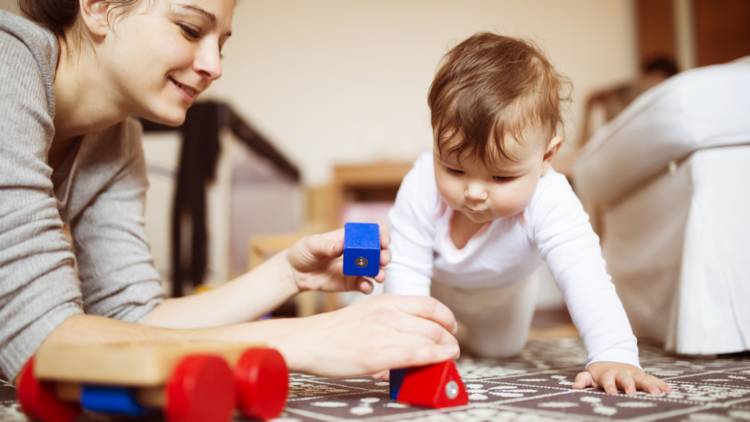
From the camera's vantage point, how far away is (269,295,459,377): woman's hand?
0.60 m

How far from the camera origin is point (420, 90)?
10.9 ft

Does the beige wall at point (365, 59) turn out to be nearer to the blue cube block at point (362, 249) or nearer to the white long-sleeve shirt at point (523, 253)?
the white long-sleeve shirt at point (523, 253)

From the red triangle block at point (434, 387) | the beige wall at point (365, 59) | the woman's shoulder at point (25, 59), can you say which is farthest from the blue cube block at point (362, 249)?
the beige wall at point (365, 59)

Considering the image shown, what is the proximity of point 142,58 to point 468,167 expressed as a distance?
1.47 feet

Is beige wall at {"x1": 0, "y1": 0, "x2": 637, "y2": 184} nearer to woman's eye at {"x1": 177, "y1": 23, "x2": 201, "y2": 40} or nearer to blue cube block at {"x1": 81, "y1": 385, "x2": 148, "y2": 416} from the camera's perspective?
woman's eye at {"x1": 177, "y1": 23, "x2": 201, "y2": 40}

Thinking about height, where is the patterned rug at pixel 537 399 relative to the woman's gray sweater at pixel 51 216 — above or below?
below

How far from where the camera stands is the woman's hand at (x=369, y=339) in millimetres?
596

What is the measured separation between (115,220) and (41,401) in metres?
0.47

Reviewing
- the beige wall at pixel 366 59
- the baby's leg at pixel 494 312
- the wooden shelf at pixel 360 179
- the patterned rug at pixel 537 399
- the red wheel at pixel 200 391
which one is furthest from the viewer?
the beige wall at pixel 366 59

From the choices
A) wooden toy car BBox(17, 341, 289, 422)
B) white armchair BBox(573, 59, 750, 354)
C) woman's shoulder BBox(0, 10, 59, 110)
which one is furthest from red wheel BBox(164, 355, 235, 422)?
white armchair BBox(573, 59, 750, 354)


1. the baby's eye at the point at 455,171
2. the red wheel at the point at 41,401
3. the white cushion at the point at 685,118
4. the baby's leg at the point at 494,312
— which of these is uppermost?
the white cushion at the point at 685,118

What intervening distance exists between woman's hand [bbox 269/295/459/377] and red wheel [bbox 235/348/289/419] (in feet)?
0.17

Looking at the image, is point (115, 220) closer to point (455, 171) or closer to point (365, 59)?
point (455, 171)

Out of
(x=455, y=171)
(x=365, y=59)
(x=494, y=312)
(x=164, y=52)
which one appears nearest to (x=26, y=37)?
(x=164, y=52)
